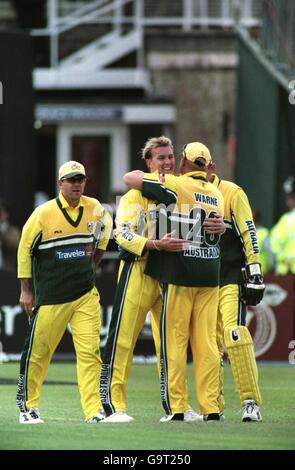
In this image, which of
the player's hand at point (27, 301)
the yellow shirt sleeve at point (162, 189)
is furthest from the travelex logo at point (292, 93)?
the player's hand at point (27, 301)

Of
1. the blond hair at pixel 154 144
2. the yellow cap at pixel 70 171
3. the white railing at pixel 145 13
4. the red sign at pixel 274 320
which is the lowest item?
the red sign at pixel 274 320

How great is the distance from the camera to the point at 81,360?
11.9 metres

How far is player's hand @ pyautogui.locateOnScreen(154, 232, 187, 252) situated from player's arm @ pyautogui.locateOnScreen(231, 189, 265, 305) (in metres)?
0.74

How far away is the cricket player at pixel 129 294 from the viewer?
11930 mm

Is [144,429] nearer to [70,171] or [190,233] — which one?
Answer: [190,233]

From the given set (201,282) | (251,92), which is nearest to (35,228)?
(201,282)

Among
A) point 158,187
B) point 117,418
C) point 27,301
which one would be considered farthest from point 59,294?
point 158,187

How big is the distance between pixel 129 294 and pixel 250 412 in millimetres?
1356

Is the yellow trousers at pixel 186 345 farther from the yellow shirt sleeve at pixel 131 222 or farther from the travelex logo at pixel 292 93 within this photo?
the travelex logo at pixel 292 93

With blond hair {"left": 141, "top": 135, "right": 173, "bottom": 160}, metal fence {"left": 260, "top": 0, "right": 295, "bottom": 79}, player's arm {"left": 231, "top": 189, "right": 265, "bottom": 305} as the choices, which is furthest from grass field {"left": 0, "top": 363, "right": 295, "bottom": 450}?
metal fence {"left": 260, "top": 0, "right": 295, "bottom": 79}

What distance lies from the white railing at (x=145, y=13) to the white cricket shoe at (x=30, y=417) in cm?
2033

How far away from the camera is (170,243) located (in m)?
11.7

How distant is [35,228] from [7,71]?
392 inches

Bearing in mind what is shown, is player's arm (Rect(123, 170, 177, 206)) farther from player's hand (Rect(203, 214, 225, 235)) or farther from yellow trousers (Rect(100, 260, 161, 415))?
yellow trousers (Rect(100, 260, 161, 415))
